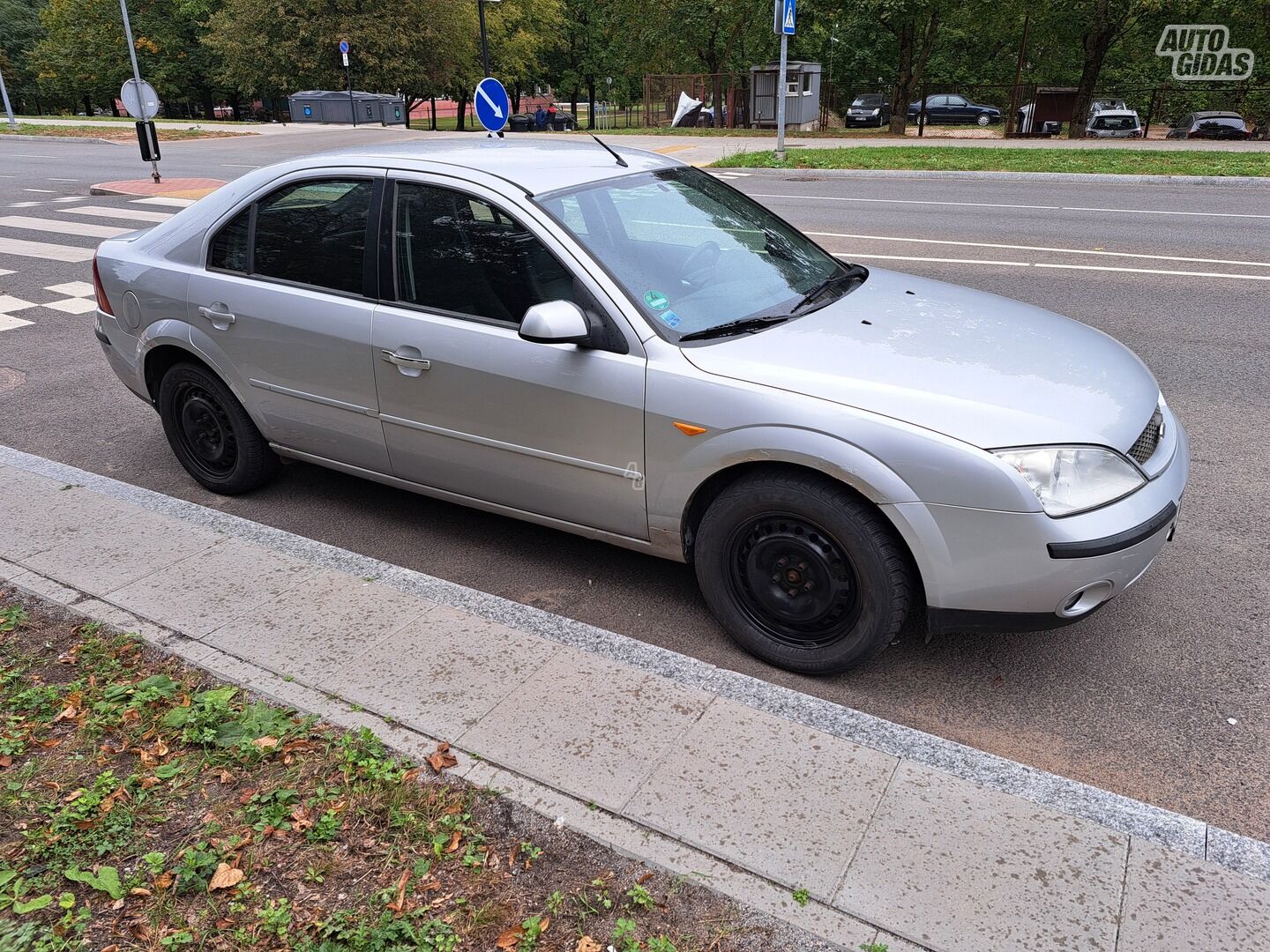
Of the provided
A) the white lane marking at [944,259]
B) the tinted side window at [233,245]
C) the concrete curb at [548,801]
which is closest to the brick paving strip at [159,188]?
the white lane marking at [944,259]

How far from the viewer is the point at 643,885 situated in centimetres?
247

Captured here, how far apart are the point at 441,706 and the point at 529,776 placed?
476 millimetres

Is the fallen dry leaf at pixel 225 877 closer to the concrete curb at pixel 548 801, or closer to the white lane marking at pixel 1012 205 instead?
the concrete curb at pixel 548 801

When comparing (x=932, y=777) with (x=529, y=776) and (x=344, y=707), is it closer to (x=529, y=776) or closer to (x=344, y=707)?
(x=529, y=776)

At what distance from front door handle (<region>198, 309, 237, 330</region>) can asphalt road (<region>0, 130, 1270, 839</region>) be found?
991 millimetres

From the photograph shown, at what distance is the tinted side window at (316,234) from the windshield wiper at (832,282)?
1.90 meters

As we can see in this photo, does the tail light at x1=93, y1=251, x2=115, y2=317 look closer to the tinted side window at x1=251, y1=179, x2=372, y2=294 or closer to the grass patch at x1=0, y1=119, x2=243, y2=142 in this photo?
the tinted side window at x1=251, y1=179, x2=372, y2=294

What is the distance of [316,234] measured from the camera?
14.3ft

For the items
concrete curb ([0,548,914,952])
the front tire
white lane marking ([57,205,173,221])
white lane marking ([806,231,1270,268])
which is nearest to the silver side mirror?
the front tire

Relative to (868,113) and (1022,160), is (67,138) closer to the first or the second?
(868,113)

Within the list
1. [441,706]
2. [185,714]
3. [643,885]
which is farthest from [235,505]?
[643,885]

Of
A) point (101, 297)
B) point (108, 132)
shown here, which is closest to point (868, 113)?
point (108, 132)

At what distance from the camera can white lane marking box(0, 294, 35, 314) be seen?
9375 mm

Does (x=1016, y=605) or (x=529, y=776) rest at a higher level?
(x=1016, y=605)
